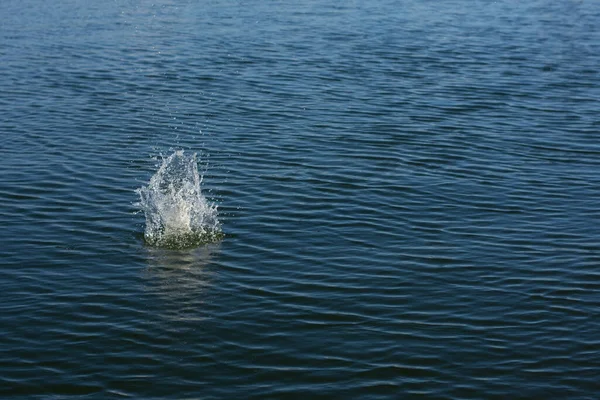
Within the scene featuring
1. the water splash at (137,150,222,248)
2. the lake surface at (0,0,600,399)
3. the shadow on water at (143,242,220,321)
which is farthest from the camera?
the water splash at (137,150,222,248)

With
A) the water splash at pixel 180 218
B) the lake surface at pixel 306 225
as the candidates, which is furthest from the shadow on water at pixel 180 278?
the water splash at pixel 180 218

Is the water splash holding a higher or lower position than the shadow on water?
higher

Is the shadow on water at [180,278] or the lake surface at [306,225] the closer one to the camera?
the lake surface at [306,225]

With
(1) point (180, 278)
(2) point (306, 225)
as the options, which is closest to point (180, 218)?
(1) point (180, 278)

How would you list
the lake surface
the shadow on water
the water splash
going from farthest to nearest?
the water splash → the shadow on water → the lake surface

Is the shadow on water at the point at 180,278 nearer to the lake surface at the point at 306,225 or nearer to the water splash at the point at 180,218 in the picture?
the lake surface at the point at 306,225

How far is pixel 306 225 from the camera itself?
61.2ft

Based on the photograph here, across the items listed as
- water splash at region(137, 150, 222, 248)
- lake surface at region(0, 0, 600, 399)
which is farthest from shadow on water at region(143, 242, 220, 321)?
water splash at region(137, 150, 222, 248)

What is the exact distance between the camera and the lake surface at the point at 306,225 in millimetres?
13359

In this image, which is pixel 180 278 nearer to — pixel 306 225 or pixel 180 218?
pixel 180 218

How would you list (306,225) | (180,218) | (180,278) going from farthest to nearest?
(306,225) → (180,218) → (180,278)

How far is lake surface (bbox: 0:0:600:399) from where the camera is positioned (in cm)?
1336

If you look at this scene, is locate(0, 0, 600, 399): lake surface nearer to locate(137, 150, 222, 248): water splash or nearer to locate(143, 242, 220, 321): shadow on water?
locate(143, 242, 220, 321): shadow on water

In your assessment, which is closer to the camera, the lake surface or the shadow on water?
A: the lake surface
